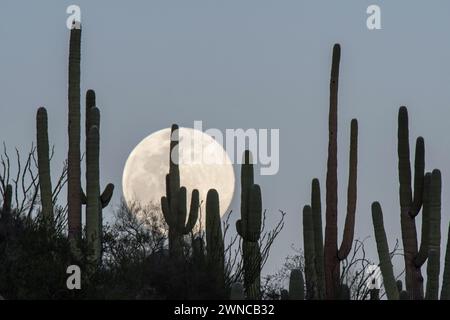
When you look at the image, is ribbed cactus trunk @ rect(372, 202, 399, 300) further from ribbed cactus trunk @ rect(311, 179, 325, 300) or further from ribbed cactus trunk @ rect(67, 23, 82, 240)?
ribbed cactus trunk @ rect(67, 23, 82, 240)

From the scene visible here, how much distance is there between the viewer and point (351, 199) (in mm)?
23625

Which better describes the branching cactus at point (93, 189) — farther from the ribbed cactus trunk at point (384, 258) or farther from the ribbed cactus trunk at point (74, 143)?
the ribbed cactus trunk at point (384, 258)

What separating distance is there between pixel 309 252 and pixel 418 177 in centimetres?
262

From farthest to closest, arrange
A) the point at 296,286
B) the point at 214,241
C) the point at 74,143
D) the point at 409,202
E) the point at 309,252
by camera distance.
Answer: the point at 214,241 → the point at 309,252 → the point at 74,143 → the point at 409,202 → the point at 296,286

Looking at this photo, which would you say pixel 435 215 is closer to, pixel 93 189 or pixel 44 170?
pixel 93 189

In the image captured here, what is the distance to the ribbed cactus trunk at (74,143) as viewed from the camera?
2284 cm

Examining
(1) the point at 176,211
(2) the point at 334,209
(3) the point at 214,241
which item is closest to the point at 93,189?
(3) the point at 214,241

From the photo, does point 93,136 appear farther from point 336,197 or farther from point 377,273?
point 377,273

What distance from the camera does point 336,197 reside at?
77.3ft

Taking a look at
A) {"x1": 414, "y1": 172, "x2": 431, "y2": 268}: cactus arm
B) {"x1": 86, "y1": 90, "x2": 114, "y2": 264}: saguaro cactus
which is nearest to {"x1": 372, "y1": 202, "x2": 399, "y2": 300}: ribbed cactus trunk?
{"x1": 414, "y1": 172, "x2": 431, "y2": 268}: cactus arm

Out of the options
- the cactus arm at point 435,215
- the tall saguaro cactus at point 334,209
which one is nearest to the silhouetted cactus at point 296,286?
the cactus arm at point 435,215

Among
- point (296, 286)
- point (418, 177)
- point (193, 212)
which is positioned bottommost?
point (296, 286)

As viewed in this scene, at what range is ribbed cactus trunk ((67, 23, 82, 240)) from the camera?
22.8m
